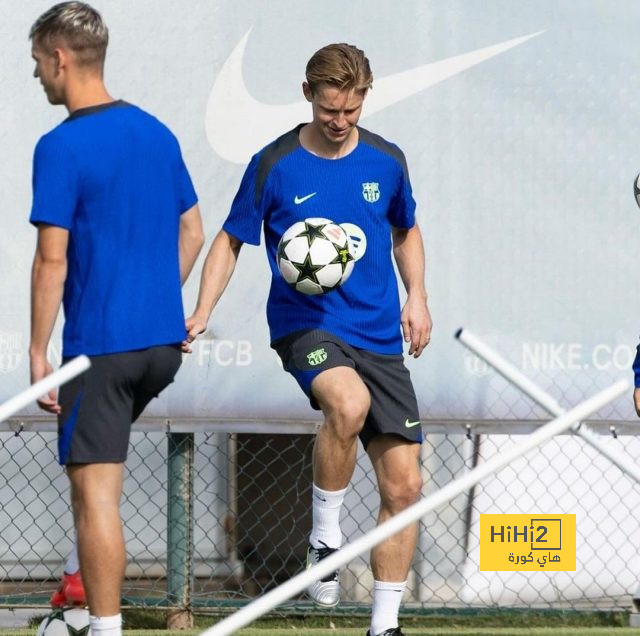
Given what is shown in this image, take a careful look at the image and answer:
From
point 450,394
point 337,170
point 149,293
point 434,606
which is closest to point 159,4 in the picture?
point 337,170

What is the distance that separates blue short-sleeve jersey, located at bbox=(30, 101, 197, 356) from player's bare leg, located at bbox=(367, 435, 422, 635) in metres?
1.08

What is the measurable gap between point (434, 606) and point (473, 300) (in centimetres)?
136

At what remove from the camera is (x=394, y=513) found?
4.66 m

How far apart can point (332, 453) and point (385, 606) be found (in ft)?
1.74

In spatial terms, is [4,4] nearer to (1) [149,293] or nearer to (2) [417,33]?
(2) [417,33]

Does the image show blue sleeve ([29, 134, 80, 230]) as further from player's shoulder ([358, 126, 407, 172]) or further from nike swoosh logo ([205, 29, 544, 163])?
nike swoosh logo ([205, 29, 544, 163])

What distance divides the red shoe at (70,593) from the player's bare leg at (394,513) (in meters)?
1.00

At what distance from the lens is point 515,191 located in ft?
19.9

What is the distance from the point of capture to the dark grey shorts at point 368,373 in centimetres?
464

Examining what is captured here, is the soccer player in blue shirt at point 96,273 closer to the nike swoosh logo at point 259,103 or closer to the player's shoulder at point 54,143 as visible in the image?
the player's shoulder at point 54,143

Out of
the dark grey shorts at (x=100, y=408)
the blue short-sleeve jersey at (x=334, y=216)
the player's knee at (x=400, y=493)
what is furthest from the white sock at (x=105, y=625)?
the blue short-sleeve jersey at (x=334, y=216)

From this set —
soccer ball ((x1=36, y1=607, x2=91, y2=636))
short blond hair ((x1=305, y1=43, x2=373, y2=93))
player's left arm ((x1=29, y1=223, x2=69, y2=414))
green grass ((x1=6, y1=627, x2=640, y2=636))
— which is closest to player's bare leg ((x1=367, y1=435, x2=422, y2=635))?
soccer ball ((x1=36, y1=607, x2=91, y2=636))

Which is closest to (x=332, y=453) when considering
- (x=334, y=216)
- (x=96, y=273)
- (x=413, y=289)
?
(x=413, y=289)

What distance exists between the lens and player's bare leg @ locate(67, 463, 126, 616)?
3.77 m
